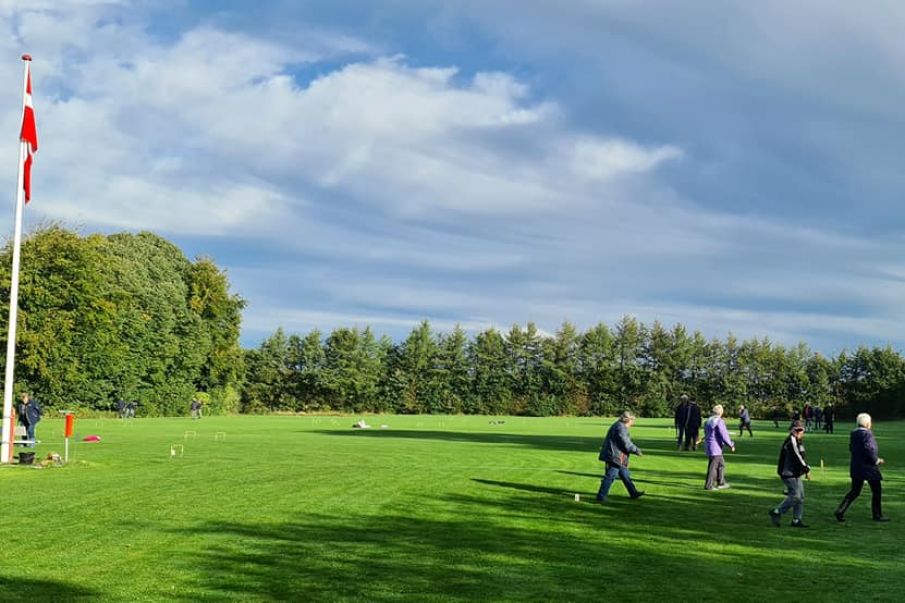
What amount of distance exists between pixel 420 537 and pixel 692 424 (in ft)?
73.5

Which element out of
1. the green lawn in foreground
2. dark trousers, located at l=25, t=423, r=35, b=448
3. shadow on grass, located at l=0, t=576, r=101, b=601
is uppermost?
dark trousers, located at l=25, t=423, r=35, b=448

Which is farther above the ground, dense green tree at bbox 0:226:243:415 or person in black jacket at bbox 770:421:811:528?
dense green tree at bbox 0:226:243:415

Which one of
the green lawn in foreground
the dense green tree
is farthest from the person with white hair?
the dense green tree

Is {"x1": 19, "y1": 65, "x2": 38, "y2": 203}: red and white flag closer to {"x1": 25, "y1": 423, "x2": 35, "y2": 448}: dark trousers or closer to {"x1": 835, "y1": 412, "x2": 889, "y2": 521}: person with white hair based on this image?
{"x1": 25, "y1": 423, "x2": 35, "y2": 448}: dark trousers

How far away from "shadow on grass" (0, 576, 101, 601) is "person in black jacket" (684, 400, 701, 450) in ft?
88.2

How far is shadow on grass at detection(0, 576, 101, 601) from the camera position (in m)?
8.89

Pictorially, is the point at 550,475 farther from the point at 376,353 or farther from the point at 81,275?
the point at 376,353

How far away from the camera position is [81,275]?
69125 millimetres

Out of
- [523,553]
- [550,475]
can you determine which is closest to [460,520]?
[523,553]

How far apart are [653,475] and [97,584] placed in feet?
54.0

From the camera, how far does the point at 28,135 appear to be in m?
24.8

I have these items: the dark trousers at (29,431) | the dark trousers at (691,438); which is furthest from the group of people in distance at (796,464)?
the dark trousers at (29,431)

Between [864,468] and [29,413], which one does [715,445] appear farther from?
[29,413]

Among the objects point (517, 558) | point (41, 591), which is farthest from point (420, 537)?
point (41, 591)
